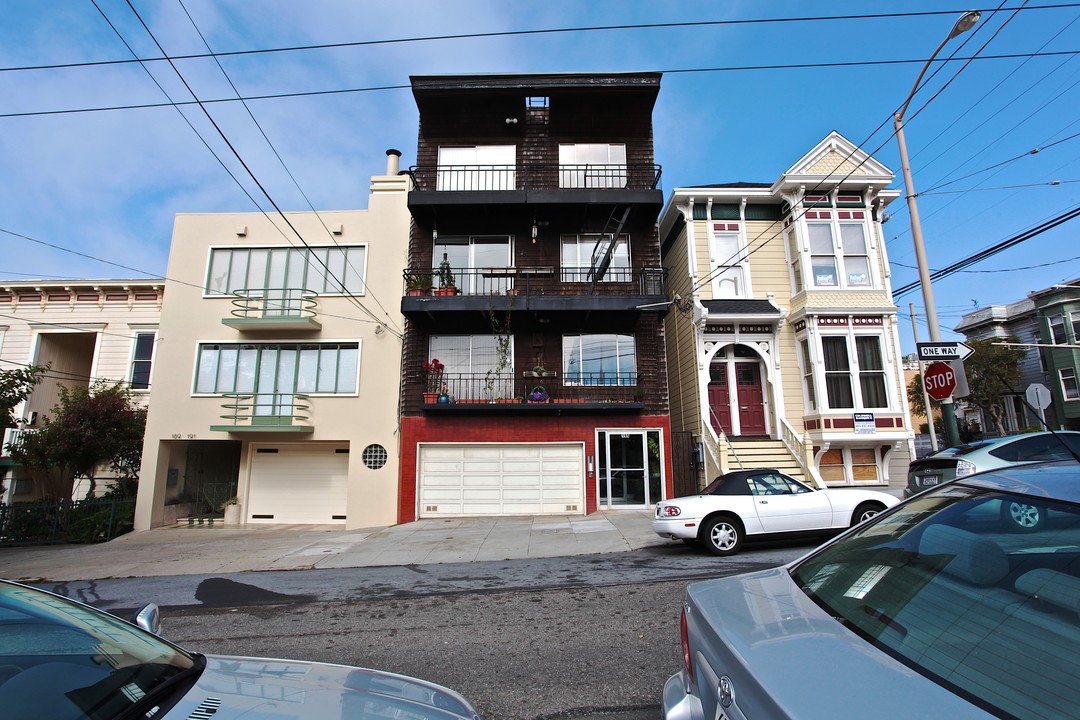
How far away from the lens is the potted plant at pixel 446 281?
634 inches

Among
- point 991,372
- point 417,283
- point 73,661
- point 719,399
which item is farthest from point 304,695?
point 991,372

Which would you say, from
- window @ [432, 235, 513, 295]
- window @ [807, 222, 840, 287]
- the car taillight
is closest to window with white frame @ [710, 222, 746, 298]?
window @ [807, 222, 840, 287]

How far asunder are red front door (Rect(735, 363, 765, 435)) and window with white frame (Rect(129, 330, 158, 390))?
2107 cm

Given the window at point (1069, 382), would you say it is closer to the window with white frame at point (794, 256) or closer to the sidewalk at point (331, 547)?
the window with white frame at point (794, 256)

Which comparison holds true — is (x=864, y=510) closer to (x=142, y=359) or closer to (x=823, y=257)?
(x=823, y=257)

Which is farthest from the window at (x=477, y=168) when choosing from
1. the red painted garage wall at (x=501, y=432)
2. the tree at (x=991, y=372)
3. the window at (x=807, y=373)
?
the tree at (x=991, y=372)

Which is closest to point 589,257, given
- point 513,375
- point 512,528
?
point 513,375

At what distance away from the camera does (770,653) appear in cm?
170

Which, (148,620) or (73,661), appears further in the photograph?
(148,620)

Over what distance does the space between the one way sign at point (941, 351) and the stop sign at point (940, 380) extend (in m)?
0.19

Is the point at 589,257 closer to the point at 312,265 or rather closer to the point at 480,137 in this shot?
the point at 480,137

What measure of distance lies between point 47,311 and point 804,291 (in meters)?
27.3

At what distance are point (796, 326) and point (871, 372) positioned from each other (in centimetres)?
242

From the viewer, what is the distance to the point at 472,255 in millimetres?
17109
